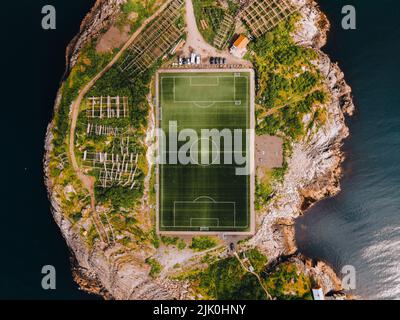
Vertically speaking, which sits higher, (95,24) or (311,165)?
(95,24)

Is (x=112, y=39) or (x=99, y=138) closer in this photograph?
(x=99, y=138)

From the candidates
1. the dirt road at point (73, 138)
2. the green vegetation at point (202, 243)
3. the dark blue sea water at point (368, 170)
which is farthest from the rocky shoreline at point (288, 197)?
the green vegetation at point (202, 243)

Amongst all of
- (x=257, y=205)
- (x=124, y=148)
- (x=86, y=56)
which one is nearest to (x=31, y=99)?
(x=86, y=56)

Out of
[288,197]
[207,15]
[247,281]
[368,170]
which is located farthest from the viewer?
[368,170]

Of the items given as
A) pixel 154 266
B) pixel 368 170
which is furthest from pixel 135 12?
pixel 368 170

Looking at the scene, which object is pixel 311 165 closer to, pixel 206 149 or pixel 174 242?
pixel 206 149
